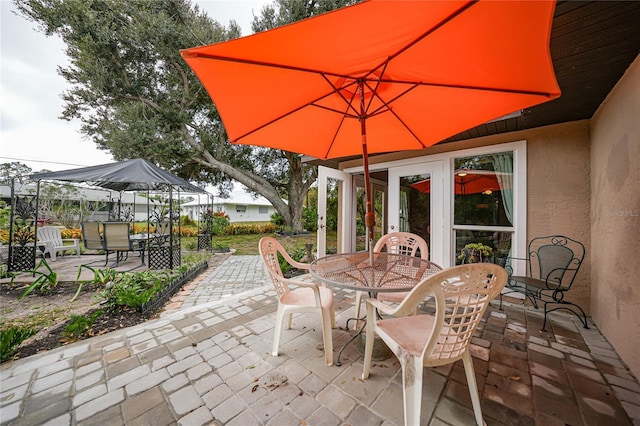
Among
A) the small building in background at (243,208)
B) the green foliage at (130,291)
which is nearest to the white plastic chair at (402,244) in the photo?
the green foliage at (130,291)

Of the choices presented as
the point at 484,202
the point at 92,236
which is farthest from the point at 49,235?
the point at 484,202

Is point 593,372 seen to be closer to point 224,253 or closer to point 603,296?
point 603,296

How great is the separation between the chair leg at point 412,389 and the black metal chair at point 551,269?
7.08 ft

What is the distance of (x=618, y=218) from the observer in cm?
210

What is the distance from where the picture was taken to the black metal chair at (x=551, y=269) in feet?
8.28

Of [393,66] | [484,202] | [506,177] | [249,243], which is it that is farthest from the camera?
[249,243]

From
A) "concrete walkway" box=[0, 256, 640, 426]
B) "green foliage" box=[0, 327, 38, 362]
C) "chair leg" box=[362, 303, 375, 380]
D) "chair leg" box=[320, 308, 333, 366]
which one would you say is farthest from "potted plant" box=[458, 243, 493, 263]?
"green foliage" box=[0, 327, 38, 362]

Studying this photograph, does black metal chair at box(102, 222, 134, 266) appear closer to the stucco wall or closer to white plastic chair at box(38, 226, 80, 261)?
white plastic chair at box(38, 226, 80, 261)

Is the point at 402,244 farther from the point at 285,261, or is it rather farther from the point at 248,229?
→ the point at 248,229

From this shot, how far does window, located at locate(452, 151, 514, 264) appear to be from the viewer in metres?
3.40

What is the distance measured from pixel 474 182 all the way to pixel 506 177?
417 millimetres

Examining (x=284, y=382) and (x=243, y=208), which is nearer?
(x=284, y=382)

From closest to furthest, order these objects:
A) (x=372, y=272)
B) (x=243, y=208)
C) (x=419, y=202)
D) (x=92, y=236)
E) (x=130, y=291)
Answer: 1. (x=372, y=272)
2. (x=130, y=291)
3. (x=419, y=202)
4. (x=92, y=236)
5. (x=243, y=208)

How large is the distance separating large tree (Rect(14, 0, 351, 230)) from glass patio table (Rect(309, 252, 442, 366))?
33.2 ft
